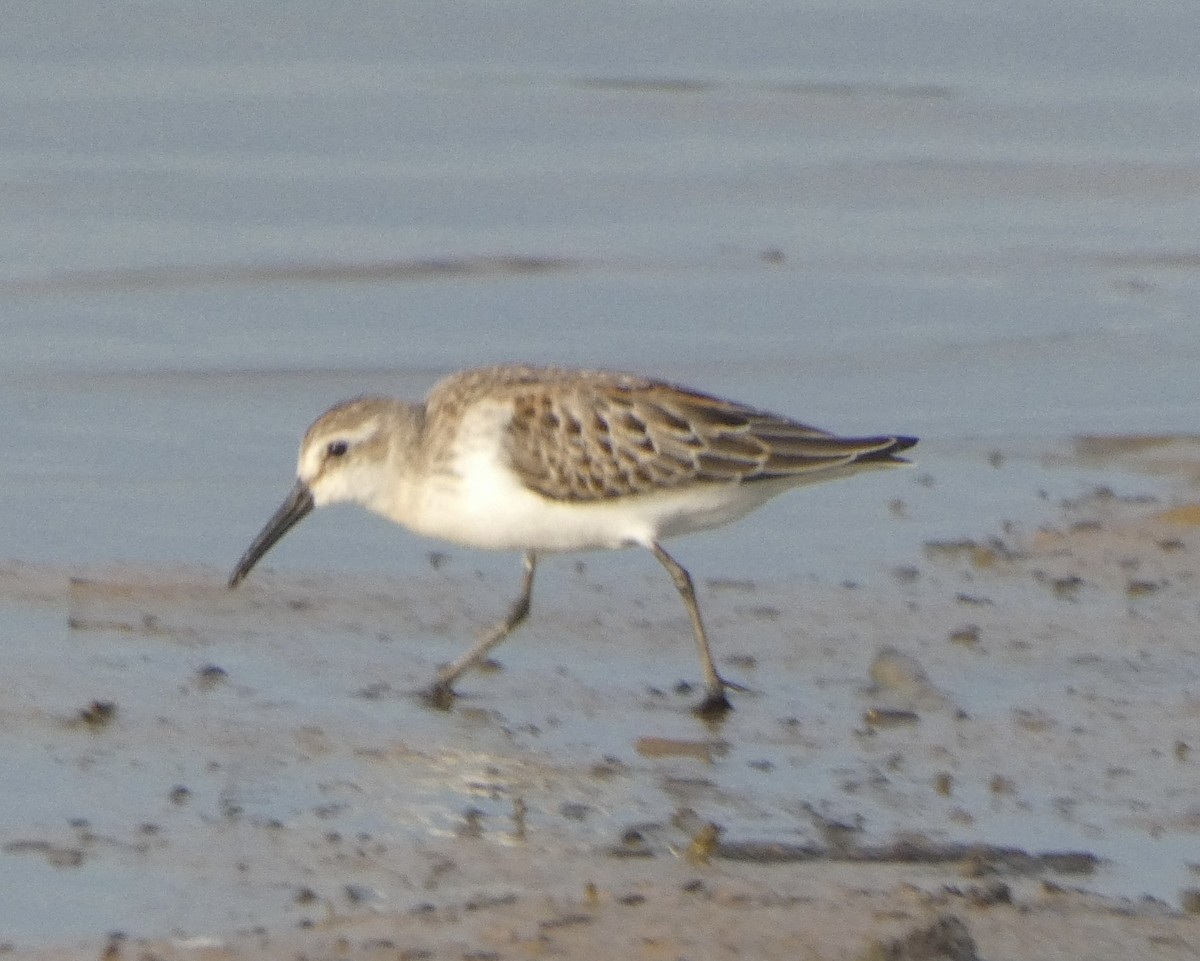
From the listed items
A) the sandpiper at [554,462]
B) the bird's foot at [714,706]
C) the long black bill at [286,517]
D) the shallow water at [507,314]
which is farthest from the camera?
the long black bill at [286,517]

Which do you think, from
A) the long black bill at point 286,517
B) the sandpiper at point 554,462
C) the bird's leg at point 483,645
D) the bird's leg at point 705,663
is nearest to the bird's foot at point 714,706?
the bird's leg at point 705,663

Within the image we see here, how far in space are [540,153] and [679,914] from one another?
10865 millimetres

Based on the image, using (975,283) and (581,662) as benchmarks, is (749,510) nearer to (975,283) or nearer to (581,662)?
(581,662)

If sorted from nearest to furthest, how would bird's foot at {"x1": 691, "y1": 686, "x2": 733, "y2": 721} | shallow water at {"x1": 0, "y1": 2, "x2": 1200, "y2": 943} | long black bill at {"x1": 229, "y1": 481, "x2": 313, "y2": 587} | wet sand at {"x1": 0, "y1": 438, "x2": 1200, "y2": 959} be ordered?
wet sand at {"x1": 0, "y1": 438, "x2": 1200, "y2": 959} < shallow water at {"x1": 0, "y1": 2, "x2": 1200, "y2": 943} < bird's foot at {"x1": 691, "y1": 686, "x2": 733, "y2": 721} < long black bill at {"x1": 229, "y1": 481, "x2": 313, "y2": 587}

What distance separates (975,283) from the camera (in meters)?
13.3

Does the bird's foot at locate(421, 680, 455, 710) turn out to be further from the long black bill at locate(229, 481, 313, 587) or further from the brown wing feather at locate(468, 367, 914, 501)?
the long black bill at locate(229, 481, 313, 587)

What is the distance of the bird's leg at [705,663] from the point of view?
23.4ft

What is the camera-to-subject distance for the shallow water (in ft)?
21.5

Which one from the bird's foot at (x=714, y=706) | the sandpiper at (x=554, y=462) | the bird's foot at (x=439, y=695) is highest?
the sandpiper at (x=554, y=462)

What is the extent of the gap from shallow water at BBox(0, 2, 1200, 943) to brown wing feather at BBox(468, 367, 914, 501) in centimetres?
55

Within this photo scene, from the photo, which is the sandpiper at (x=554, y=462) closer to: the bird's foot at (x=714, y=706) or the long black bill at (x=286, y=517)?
the long black bill at (x=286, y=517)

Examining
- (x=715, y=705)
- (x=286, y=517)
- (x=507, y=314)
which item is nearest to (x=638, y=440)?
(x=715, y=705)

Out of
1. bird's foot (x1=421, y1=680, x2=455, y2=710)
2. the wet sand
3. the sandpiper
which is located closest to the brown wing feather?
the sandpiper

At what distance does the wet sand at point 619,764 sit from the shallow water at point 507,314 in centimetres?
3
